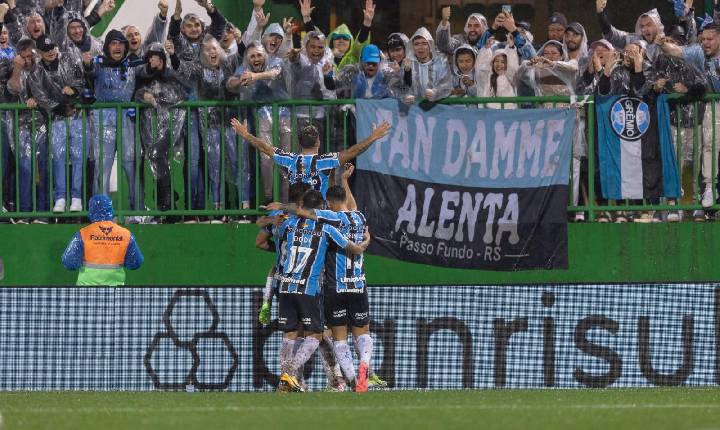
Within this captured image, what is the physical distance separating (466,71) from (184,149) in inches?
122

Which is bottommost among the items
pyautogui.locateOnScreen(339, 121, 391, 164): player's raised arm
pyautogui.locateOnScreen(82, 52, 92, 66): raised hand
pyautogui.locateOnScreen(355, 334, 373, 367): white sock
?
pyautogui.locateOnScreen(355, 334, 373, 367): white sock

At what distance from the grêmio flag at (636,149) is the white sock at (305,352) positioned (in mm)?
4350

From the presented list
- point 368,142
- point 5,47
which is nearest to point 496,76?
point 368,142

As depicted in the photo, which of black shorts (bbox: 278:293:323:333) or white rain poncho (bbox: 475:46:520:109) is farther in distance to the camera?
white rain poncho (bbox: 475:46:520:109)

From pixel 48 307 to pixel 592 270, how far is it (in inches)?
220

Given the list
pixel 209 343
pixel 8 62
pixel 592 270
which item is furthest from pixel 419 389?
pixel 8 62

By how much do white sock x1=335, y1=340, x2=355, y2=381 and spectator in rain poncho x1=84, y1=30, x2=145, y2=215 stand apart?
13.1 feet

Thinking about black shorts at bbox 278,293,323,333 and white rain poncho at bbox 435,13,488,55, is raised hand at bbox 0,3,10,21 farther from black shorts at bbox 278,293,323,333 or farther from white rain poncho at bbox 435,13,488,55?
black shorts at bbox 278,293,323,333

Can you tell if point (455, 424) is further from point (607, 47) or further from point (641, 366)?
point (607, 47)

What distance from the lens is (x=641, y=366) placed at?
48.2 feet

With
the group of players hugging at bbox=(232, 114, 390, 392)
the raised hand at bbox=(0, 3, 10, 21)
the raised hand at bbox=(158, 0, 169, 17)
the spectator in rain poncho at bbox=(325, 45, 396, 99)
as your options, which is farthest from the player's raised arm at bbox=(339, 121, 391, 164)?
the raised hand at bbox=(0, 3, 10, 21)

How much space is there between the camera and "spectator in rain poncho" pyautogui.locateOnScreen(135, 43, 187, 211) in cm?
1691

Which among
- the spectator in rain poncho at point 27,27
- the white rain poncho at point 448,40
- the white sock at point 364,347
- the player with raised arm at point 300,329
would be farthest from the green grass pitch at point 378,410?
the white rain poncho at point 448,40

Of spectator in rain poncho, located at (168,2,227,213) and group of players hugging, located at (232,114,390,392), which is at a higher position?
spectator in rain poncho, located at (168,2,227,213)
